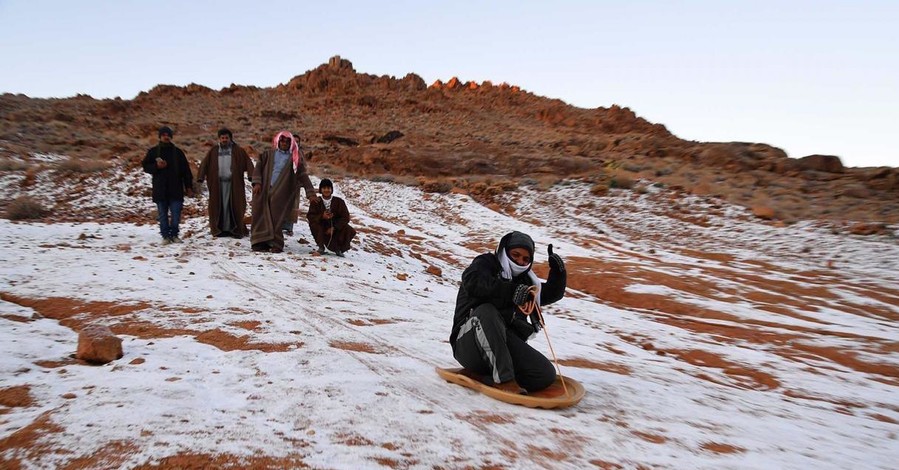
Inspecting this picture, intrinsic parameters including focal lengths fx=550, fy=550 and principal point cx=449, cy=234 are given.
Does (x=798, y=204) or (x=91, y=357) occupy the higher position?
(x=798, y=204)

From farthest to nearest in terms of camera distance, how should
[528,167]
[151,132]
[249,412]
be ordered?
[151,132] → [528,167] → [249,412]

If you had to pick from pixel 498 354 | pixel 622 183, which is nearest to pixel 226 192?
pixel 498 354

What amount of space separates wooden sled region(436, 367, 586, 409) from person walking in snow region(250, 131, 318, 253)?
504 cm

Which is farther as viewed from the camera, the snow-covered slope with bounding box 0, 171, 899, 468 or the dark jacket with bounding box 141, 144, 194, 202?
the dark jacket with bounding box 141, 144, 194, 202

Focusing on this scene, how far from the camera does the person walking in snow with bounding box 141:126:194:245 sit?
7676mm

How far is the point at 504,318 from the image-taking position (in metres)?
3.41

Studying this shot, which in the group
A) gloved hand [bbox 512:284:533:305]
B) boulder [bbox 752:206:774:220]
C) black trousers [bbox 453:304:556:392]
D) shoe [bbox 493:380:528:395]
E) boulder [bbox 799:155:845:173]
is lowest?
shoe [bbox 493:380:528:395]

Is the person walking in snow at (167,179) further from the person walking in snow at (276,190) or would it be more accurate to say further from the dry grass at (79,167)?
the dry grass at (79,167)

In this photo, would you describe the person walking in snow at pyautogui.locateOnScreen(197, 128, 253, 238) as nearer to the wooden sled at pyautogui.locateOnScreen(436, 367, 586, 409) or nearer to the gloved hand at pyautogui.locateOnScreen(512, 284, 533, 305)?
the wooden sled at pyautogui.locateOnScreen(436, 367, 586, 409)

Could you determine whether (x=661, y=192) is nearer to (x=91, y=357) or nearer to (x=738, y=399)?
(x=738, y=399)

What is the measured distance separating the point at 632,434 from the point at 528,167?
71.9 ft

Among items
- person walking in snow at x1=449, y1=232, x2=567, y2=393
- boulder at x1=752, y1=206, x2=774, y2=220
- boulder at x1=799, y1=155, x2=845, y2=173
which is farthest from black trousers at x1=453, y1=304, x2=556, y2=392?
boulder at x1=799, y1=155, x2=845, y2=173

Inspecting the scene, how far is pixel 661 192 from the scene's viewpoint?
57.3ft

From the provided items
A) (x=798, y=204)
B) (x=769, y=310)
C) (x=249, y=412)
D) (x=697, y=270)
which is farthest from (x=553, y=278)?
(x=798, y=204)
